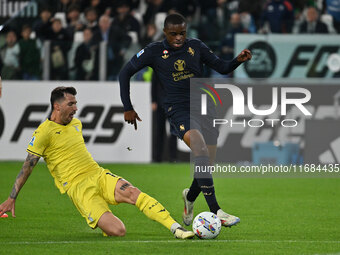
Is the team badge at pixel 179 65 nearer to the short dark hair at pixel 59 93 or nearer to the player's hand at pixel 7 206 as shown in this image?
the short dark hair at pixel 59 93

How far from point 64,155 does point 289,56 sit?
9991 mm

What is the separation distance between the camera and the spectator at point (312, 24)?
1828cm

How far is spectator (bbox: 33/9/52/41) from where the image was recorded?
19.8 m

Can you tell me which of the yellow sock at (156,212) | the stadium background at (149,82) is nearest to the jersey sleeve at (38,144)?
the yellow sock at (156,212)

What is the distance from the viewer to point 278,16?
61.9ft

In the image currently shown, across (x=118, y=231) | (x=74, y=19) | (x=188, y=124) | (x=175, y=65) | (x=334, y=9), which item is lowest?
(x=118, y=231)

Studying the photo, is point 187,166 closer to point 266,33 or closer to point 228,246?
point 266,33

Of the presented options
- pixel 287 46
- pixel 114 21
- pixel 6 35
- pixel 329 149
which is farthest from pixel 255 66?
pixel 6 35

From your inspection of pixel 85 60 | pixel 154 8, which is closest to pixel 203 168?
pixel 85 60

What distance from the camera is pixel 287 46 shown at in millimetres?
18078

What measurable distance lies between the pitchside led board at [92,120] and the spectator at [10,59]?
0.38 meters

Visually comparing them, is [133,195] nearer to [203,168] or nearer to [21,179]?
[203,168]

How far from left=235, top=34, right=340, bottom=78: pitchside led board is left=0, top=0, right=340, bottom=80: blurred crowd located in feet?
1.07

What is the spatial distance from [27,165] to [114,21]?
38.3 feet
